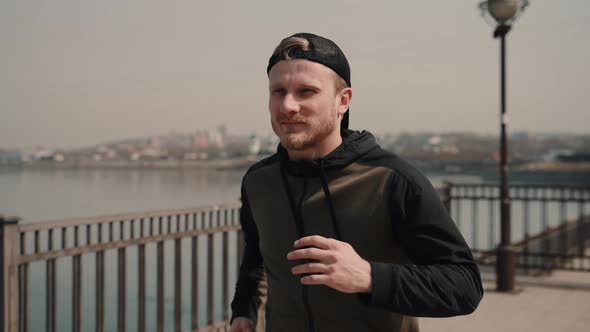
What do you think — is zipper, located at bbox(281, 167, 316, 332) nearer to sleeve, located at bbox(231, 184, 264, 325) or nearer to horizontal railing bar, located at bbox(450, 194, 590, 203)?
sleeve, located at bbox(231, 184, 264, 325)

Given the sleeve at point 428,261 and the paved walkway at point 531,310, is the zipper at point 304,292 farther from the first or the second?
the paved walkway at point 531,310

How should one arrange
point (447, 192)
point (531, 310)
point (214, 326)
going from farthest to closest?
point (447, 192) < point (531, 310) < point (214, 326)

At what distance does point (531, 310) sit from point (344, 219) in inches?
257

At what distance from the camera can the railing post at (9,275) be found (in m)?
3.84

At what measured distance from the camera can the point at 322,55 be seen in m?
1.79

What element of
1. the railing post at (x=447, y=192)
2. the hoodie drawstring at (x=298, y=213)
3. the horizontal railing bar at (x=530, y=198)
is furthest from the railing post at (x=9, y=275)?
the railing post at (x=447, y=192)

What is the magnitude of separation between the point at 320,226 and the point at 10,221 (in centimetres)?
256

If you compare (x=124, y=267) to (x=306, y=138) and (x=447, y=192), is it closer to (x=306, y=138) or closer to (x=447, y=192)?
(x=306, y=138)

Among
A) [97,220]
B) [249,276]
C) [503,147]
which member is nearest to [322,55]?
[249,276]

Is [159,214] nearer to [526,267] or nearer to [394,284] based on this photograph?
[394,284]

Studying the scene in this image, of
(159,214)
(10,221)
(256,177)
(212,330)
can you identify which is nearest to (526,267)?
(212,330)

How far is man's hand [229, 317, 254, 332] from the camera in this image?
212 cm

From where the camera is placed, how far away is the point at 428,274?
167 cm

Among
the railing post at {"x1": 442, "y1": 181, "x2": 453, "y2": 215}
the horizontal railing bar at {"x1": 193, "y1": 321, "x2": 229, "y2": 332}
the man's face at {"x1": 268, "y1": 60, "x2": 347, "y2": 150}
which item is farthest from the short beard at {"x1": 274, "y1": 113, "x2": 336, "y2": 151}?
the railing post at {"x1": 442, "y1": 181, "x2": 453, "y2": 215}
